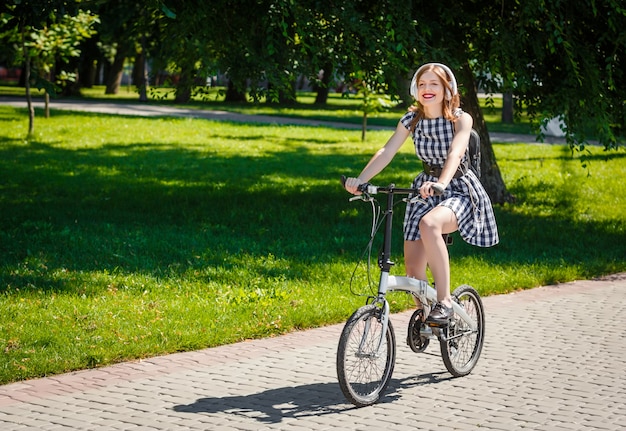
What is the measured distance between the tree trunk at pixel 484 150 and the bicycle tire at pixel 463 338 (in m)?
7.92

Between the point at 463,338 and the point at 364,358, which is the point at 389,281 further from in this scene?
the point at 463,338

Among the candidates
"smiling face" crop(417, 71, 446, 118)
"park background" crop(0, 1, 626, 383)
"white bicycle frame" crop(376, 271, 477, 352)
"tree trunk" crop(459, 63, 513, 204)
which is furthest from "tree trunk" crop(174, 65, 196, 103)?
"white bicycle frame" crop(376, 271, 477, 352)

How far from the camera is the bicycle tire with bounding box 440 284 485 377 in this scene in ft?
20.5

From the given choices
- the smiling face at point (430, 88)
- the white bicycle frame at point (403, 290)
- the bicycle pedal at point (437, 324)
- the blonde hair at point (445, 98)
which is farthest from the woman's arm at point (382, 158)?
the bicycle pedal at point (437, 324)

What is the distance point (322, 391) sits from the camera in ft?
19.6

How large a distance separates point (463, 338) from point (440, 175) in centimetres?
118

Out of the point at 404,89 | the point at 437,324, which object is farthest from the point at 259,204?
the point at 437,324

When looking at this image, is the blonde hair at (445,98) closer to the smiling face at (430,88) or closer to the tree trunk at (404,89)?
the smiling face at (430,88)

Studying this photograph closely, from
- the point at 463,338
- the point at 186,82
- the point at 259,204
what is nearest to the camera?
the point at 463,338

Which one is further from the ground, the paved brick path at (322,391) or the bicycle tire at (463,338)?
the bicycle tire at (463,338)

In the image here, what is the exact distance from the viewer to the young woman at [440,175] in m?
5.88

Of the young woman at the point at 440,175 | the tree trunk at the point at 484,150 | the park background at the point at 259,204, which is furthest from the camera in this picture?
the tree trunk at the point at 484,150

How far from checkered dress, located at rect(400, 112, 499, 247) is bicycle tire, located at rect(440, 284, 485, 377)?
48 centimetres

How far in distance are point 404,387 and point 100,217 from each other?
7.55m
